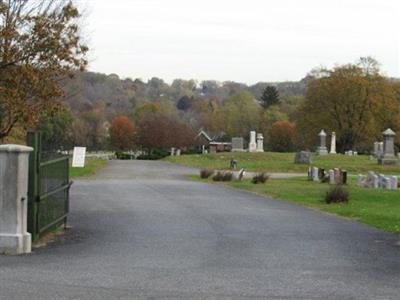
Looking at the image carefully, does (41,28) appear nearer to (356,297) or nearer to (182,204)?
(182,204)

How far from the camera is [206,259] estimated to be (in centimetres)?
1085

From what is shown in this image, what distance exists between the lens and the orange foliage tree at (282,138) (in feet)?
338

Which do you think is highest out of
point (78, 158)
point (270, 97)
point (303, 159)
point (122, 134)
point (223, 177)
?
point (270, 97)

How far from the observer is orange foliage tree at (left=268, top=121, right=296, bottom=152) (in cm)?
10306

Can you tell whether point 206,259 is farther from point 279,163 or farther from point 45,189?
point 279,163

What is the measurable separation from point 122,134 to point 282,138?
77.4ft

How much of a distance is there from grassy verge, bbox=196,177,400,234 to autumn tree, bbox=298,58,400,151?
50.1 m

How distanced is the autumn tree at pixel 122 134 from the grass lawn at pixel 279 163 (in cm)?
4207

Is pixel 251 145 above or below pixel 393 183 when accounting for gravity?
above

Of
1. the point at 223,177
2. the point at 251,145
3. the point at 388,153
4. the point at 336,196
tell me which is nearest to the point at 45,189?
the point at 336,196

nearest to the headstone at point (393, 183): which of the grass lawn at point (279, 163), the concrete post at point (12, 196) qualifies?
the grass lawn at point (279, 163)

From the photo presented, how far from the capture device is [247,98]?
13800cm

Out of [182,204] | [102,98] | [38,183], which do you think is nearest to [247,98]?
[102,98]

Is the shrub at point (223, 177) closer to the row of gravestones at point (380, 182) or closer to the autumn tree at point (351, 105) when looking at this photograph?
the row of gravestones at point (380, 182)
